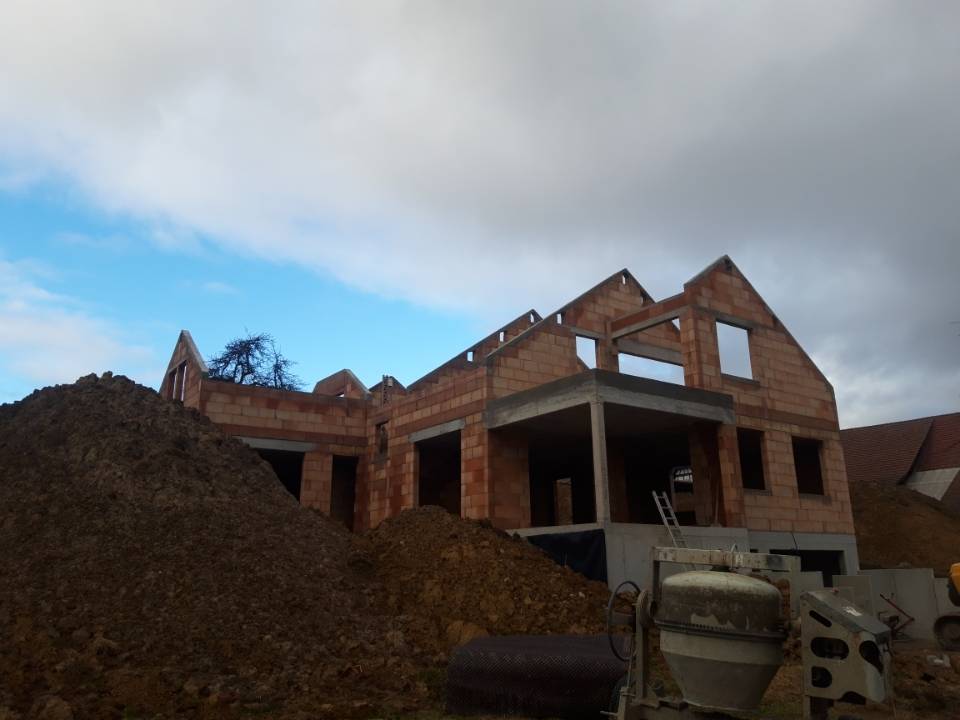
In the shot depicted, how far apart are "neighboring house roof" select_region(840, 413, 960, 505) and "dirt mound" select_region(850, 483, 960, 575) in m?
2.53

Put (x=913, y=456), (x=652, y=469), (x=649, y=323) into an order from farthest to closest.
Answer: (x=913, y=456)
(x=652, y=469)
(x=649, y=323)

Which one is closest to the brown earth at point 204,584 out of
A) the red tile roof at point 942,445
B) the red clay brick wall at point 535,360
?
the red clay brick wall at point 535,360

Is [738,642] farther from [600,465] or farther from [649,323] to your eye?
Result: [649,323]

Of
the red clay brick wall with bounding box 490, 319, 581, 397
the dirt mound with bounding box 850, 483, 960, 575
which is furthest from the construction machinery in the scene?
the dirt mound with bounding box 850, 483, 960, 575

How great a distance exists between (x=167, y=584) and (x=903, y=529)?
2934 centimetres

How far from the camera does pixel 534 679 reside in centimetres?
778

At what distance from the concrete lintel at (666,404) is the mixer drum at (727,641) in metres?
9.65

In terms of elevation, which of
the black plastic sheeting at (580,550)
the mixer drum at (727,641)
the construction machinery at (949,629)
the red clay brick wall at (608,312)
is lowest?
the construction machinery at (949,629)

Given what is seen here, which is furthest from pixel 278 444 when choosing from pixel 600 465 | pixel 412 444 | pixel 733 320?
pixel 733 320

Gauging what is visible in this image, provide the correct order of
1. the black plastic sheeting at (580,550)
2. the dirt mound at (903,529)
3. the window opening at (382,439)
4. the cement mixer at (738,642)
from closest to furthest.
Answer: the cement mixer at (738,642), the black plastic sheeting at (580,550), the window opening at (382,439), the dirt mound at (903,529)

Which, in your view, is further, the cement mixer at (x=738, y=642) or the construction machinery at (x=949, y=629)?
the construction machinery at (x=949, y=629)

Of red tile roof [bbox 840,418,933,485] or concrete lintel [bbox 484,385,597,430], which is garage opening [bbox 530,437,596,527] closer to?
concrete lintel [bbox 484,385,597,430]

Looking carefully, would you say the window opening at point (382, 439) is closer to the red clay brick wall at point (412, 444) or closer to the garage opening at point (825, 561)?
the red clay brick wall at point (412, 444)

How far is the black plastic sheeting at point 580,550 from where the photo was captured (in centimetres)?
1412
